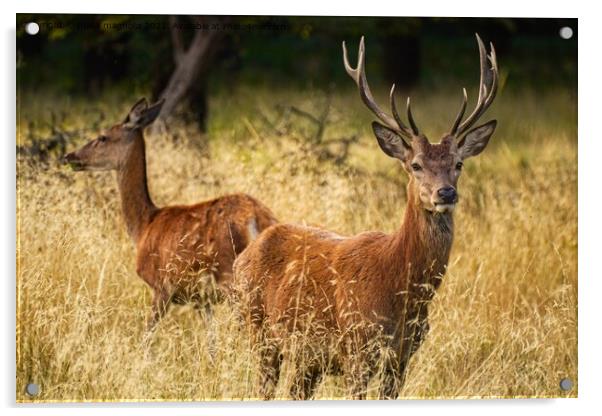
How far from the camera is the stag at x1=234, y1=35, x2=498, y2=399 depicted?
602cm

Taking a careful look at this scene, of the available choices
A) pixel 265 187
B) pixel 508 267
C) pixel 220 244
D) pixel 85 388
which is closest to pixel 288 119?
pixel 265 187

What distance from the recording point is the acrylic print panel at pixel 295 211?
623cm

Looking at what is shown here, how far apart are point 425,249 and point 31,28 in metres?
2.00

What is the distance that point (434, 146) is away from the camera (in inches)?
242

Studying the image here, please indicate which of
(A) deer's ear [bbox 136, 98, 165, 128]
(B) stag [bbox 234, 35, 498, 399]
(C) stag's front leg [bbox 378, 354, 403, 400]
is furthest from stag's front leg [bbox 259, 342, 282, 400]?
(A) deer's ear [bbox 136, 98, 165, 128]

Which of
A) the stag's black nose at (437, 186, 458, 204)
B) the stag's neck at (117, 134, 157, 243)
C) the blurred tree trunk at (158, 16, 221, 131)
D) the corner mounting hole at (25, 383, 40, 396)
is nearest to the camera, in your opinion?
the stag's black nose at (437, 186, 458, 204)

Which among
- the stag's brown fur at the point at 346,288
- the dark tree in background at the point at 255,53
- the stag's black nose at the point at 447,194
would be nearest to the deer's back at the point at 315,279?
the stag's brown fur at the point at 346,288

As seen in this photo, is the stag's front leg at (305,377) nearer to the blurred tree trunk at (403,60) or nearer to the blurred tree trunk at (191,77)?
the blurred tree trunk at (403,60)

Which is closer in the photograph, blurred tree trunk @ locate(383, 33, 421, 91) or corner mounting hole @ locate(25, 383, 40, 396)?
corner mounting hole @ locate(25, 383, 40, 396)

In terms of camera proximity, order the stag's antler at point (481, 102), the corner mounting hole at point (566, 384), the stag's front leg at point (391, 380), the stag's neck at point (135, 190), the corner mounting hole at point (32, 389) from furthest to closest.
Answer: the stag's neck at point (135, 190), the corner mounting hole at point (566, 384), the corner mounting hole at point (32, 389), the stag's antler at point (481, 102), the stag's front leg at point (391, 380)

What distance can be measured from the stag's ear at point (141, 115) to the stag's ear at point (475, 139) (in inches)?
68.0

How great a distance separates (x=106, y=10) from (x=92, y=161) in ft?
3.40

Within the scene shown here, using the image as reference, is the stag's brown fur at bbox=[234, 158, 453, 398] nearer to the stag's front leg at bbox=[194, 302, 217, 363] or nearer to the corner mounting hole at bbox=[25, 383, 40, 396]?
the stag's front leg at bbox=[194, 302, 217, 363]

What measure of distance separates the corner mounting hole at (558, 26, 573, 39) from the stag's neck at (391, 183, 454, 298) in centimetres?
124
